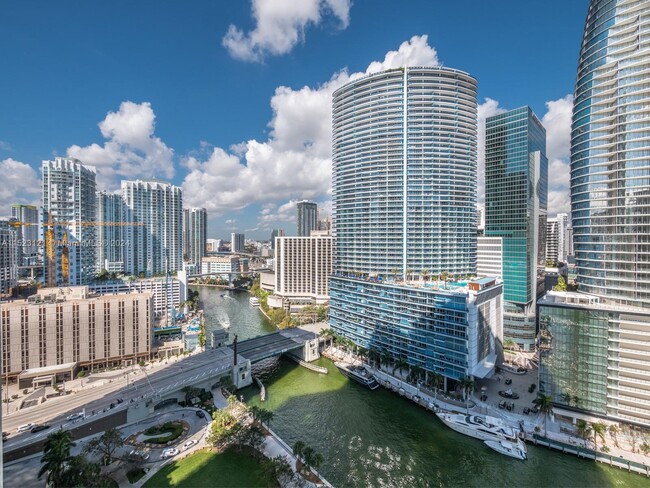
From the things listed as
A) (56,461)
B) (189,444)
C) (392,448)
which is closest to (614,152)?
(392,448)

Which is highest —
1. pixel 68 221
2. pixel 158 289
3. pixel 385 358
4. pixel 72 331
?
pixel 68 221

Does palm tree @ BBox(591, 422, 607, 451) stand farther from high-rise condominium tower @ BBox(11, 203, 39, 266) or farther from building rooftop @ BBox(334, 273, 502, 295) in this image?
high-rise condominium tower @ BBox(11, 203, 39, 266)

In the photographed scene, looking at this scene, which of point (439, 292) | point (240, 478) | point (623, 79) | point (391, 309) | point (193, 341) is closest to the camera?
point (240, 478)

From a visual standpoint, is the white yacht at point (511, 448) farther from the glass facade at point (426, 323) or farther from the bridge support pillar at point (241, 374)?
the bridge support pillar at point (241, 374)

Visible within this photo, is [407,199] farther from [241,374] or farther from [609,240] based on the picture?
[241,374]

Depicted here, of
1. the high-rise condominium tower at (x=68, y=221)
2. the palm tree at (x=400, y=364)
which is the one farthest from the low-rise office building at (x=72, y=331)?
the palm tree at (x=400, y=364)

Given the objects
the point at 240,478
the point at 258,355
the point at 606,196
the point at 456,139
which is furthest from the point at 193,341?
the point at 606,196

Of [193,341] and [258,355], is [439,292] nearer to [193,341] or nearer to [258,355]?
[258,355]
